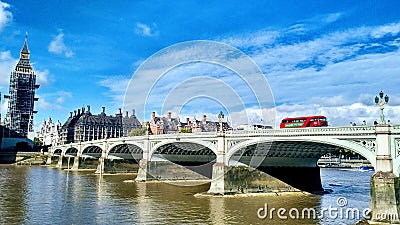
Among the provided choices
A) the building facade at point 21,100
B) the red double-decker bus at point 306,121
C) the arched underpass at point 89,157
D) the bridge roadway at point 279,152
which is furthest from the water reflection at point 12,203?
the building facade at point 21,100

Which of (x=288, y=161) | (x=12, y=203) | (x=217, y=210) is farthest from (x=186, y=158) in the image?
(x=12, y=203)

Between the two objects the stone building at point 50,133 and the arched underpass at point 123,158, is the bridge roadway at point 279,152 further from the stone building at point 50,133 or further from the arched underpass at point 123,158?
the stone building at point 50,133

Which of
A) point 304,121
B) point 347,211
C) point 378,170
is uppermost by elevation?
point 304,121

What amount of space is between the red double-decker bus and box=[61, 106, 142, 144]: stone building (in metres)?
109

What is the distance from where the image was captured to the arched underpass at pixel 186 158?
2343 inches

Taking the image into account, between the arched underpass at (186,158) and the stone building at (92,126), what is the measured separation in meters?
83.6

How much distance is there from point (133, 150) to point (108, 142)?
202 inches

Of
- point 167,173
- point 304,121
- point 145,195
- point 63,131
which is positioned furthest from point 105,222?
point 63,131

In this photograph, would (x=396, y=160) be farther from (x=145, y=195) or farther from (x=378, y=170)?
(x=145, y=195)

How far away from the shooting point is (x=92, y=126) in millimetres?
145500

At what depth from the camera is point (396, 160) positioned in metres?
26.2

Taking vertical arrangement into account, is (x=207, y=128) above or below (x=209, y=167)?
above

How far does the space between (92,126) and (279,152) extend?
11424cm

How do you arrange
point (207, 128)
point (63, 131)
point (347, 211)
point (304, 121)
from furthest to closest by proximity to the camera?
point (63, 131), point (207, 128), point (304, 121), point (347, 211)
